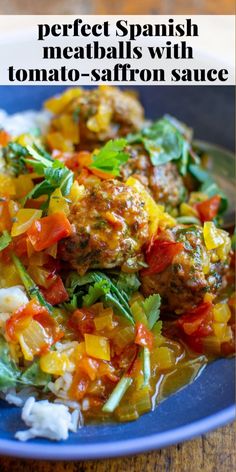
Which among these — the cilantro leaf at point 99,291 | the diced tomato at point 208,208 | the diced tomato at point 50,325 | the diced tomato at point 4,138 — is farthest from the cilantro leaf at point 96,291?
the diced tomato at point 4,138

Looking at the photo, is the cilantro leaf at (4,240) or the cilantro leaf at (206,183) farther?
the cilantro leaf at (206,183)

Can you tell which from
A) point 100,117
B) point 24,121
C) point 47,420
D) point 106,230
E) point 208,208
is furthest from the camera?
point 24,121

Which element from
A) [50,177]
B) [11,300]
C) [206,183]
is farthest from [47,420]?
[206,183]

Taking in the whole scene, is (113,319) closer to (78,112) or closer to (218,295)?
(218,295)

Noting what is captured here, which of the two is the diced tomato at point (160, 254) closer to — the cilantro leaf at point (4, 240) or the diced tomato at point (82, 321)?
the diced tomato at point (82, 321)

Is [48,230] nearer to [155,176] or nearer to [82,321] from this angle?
[82,321]

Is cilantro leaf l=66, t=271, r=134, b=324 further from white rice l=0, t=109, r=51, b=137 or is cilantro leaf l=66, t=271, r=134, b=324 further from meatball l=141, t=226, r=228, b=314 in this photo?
white rice l=0, t=109, r=51, b=137
